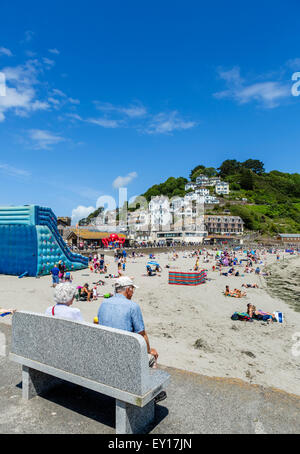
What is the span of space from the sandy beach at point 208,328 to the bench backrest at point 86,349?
10.4 ft

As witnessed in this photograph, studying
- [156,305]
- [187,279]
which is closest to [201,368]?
[156,305]

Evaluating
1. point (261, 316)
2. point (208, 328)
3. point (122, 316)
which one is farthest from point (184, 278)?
point (122, 316)

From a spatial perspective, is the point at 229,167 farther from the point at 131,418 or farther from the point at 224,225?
the point at 131,418

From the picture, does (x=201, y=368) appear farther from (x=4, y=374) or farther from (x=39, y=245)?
(x=39, y=245)

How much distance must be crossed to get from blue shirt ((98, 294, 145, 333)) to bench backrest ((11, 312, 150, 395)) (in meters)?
0.31

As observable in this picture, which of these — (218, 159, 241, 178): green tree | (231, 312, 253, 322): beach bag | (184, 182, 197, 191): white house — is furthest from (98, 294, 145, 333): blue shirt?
(218, 159, 241, 178): green tree

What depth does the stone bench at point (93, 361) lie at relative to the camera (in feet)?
8.30

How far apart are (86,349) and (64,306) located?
68cm

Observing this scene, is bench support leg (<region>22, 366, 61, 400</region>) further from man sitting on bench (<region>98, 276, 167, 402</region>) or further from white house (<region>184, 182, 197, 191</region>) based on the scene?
white house (<region>184, 182, 197, 191</region>)

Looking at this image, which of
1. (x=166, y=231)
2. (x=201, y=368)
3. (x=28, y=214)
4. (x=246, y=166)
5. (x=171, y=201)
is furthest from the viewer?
(x=246, y=166)

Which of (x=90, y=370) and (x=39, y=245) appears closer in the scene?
(x=90, y=370)

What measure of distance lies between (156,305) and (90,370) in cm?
1042

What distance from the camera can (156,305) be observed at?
13.0 m

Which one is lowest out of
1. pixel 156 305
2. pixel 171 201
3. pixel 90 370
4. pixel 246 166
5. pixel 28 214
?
pixel 156 305
